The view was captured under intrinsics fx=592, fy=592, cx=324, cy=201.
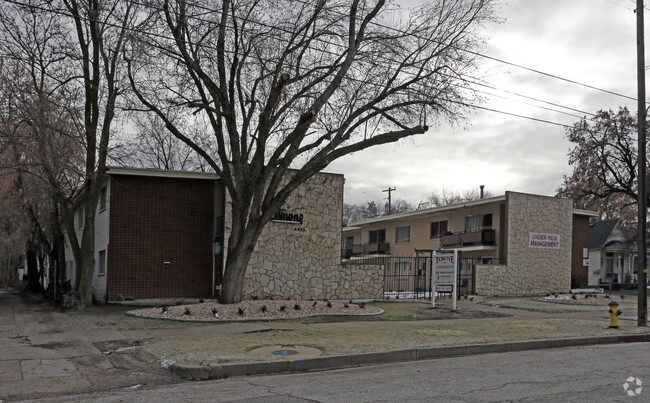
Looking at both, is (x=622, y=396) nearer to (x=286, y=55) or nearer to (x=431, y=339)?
(x=431, y=339)

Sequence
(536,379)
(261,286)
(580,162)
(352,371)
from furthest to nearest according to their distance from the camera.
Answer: (580,162)
(261,286)
(352,371)
(536,379)

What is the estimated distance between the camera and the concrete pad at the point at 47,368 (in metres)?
9.45

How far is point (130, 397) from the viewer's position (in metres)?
8.10

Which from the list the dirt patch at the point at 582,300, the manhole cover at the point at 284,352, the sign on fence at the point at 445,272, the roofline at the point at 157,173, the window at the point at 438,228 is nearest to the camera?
the manhole cover at the point at 284,352

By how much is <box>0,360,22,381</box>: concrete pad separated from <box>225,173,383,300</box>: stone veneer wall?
1208cm

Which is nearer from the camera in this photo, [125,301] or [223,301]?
[223,301]

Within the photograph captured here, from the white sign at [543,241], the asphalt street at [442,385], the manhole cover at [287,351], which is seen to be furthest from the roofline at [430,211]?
the manhole cover at [287,351]

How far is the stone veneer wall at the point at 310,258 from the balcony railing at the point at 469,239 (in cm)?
1082

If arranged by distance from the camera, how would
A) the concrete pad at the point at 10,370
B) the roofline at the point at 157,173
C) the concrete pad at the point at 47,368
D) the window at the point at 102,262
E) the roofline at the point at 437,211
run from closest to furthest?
the concrete pad at the point at 10,370
the concrete pad at the point at 47,368
the roofline at the point at 157,173
the window at the point at 102,262
the roofline at the point at 437,211

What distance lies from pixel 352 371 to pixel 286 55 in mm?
10532

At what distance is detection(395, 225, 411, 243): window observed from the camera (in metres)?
43.4

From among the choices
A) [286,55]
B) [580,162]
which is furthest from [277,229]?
[580,162]

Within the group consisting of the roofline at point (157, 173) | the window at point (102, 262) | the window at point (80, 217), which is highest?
the roofline at point (157, 173)

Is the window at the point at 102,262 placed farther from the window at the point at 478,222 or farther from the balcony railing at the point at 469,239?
the window at the point at 478,222
